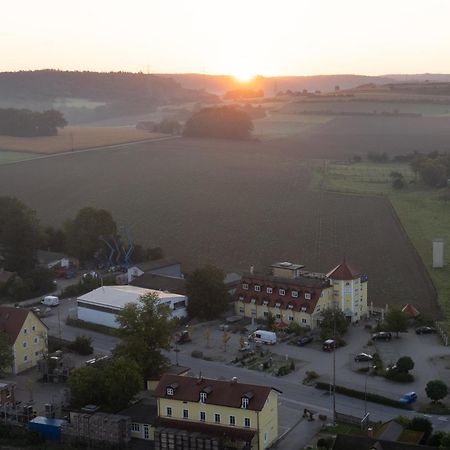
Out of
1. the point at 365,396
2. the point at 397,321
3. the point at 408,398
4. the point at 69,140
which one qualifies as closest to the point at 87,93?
the point at 69,140

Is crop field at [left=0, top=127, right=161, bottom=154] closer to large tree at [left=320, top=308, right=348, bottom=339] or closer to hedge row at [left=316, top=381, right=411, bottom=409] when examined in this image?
large tree at [left=320, top=308, right=348, bottom=339]

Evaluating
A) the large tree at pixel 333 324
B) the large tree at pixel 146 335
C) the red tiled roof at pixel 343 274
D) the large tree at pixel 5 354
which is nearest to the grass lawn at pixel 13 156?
the red tiled roof at pixel 343 274

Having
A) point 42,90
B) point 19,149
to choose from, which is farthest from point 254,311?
point 42,90

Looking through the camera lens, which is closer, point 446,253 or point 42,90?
point 446,253

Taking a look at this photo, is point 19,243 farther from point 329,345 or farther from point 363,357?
point 363,357

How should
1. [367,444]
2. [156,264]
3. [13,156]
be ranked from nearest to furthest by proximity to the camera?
[367,444]
[156,264]
[13,156]

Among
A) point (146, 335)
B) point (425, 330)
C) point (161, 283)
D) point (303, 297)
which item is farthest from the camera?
point (161, 283)

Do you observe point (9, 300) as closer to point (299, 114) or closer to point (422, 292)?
point (422, 292)
